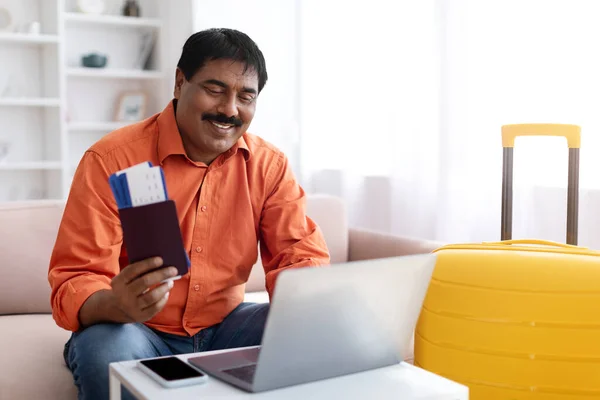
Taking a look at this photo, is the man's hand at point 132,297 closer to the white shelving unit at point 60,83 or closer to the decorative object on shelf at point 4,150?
the white shelving unit at point 60,83

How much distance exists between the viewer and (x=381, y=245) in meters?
2.48

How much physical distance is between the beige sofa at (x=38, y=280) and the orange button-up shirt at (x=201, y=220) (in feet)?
0.91

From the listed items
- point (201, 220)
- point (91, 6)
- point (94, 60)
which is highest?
point (91, 6)

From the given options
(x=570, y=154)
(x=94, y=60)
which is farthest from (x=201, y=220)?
(x=94, y=60)

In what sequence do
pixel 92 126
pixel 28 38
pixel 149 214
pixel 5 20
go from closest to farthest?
pixel 149 214 < pixel 28 38 < pixel 5 20 < pixel 92 126

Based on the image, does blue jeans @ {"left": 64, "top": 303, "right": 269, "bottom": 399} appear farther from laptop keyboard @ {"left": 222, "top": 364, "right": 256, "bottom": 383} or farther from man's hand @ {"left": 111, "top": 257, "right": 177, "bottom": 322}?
laptop keyboard @ {"left": 222, "top": 364, "right": 256, "bottom": 383}

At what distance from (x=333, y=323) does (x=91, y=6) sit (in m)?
3.81

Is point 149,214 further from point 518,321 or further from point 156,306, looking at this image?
point 518,321

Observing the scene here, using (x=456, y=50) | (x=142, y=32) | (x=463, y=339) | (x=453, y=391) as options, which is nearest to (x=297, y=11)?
(x=142, y=32)

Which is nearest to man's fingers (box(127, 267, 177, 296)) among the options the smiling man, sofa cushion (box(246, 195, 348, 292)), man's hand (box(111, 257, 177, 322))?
man's hand (box(111, 257, 177, 322))

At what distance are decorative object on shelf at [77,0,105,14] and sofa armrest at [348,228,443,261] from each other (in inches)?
100

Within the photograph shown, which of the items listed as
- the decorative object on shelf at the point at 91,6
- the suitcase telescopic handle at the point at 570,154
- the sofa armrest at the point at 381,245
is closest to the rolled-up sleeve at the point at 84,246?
the suitcase telescopic handle at the point at 570,154

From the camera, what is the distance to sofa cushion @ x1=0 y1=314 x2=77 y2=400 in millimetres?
1541

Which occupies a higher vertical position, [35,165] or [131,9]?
[131,9]
